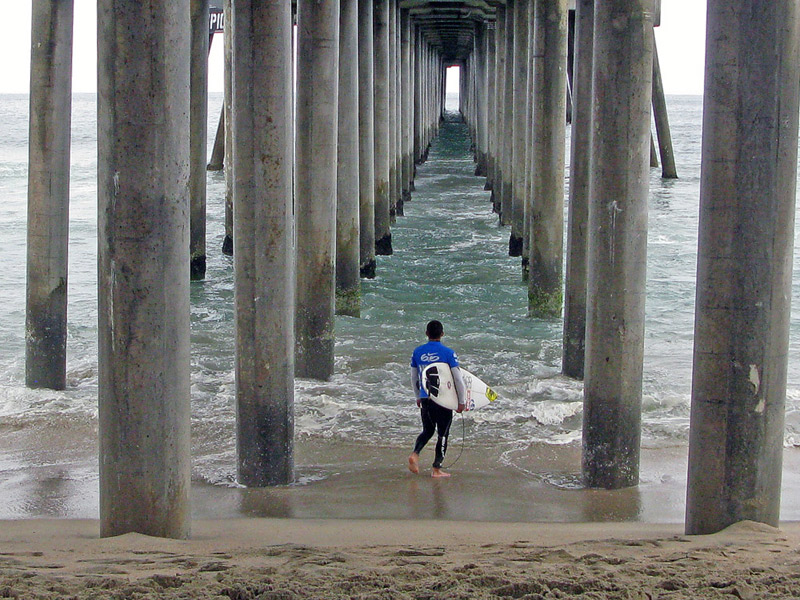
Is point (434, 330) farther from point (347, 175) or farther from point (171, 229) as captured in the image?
point (347, 175)

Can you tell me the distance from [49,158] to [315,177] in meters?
2.33

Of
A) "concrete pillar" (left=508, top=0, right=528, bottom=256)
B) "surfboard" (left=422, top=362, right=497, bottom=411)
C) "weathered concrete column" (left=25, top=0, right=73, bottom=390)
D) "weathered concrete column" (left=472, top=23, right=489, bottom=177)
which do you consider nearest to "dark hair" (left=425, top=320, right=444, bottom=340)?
"surfboard" (left=422, top=362, right=497, bottom=411)

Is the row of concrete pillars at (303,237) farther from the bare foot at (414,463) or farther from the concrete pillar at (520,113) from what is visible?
the concrete pillar at (520,113)

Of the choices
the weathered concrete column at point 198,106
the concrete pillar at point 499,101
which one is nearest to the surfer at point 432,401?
the weathered concrete column at point 198,106

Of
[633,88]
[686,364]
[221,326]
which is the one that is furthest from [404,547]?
[221,326]

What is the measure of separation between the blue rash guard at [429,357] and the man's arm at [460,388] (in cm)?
4

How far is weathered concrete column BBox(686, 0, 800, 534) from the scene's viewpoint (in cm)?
476

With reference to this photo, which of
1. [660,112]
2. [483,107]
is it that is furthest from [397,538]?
[483,107]

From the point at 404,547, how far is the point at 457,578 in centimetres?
76

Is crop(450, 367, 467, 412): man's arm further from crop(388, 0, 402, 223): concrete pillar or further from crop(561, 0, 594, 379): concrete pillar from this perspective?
crop(388, 0, 402, 223): concrete pillar

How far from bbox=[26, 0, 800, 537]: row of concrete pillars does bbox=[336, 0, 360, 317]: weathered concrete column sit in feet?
8.59

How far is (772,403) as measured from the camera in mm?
4918

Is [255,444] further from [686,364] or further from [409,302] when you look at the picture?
[409,302]

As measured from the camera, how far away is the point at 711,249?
4906mm
